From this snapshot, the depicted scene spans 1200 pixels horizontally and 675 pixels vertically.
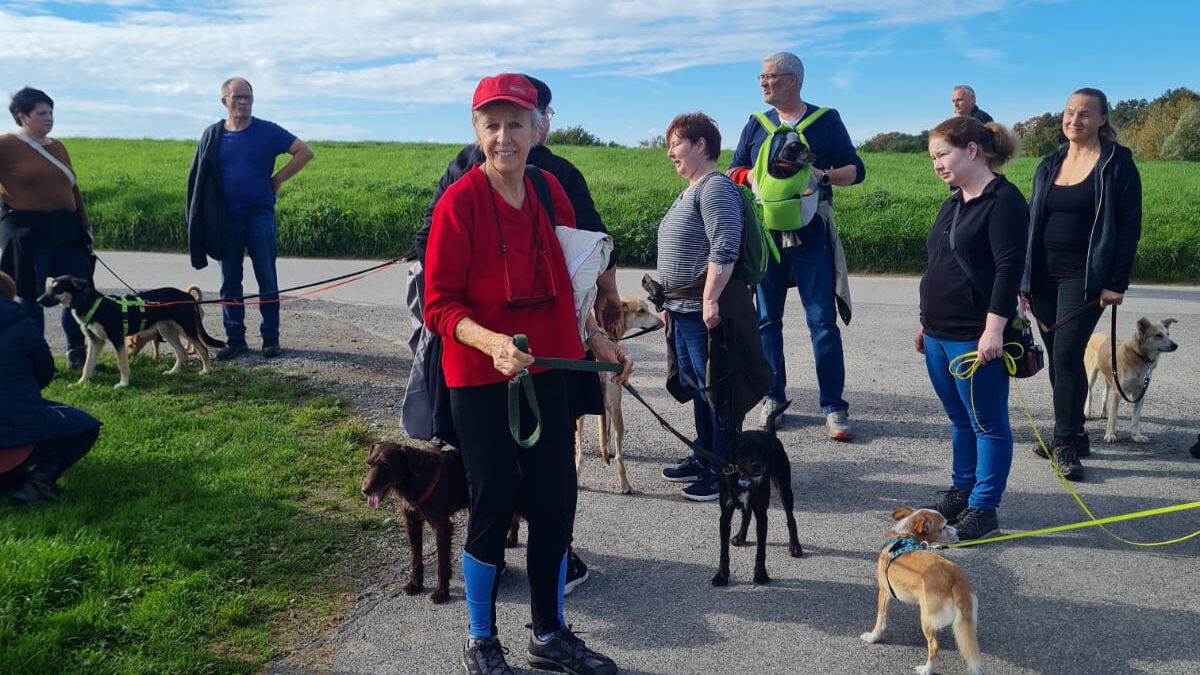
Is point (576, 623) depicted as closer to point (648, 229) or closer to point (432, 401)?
point (432, 401)

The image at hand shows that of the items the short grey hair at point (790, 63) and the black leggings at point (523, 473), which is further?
the short grey hair at point (790, 63)

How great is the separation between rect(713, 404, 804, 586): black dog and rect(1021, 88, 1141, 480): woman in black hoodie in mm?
2195

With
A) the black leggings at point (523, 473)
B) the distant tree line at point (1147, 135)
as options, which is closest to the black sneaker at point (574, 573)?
the black leggings at point (523, 473)

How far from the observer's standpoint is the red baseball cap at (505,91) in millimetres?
2896

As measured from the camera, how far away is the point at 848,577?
4137mm

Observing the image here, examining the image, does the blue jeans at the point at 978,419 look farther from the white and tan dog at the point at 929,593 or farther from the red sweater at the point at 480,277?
the red sweater at the point at 480,277

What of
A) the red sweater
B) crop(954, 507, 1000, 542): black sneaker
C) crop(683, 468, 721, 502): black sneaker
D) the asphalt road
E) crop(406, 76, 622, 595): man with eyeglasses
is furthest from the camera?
crop(683, 468, 721, 502): black sneaker

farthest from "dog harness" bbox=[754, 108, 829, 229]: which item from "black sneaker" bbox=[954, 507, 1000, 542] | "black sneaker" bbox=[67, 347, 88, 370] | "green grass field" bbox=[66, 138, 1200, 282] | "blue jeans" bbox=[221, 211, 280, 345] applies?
"green grass field" bbox=[66, 138, 1200, 282]

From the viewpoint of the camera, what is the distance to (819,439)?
6.16m

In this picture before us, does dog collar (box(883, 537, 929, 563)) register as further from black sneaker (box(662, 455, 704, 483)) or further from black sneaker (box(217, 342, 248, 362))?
black sneaker (box(217, 342, 248, 362))

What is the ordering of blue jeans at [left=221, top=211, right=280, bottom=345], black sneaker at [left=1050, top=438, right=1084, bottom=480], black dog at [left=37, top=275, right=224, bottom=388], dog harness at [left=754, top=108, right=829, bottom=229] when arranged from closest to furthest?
black sneaker at [left=1050, top=438, right=1084, bottom=480] < dog harness at [left=754, top=108, right=829, bottom=229] < black dog at [left=37, top=275, right=224, bottom=388] < blue jeans at [left=221, top=211, right=280, bottom=345]

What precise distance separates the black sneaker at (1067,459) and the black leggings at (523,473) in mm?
3668

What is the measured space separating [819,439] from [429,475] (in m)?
3.24

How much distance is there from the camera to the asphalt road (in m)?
3.46
